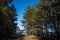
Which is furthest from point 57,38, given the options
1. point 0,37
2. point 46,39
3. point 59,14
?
point 0,37

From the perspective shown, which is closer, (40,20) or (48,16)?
(48,16)

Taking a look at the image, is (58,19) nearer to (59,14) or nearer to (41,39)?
(59,14)

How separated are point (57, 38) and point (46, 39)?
269cm

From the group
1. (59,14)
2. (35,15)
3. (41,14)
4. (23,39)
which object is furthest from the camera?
(35,15)

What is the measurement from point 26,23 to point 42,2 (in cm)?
3558

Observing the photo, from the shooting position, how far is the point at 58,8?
41.7m

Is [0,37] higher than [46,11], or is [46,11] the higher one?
[46,11]

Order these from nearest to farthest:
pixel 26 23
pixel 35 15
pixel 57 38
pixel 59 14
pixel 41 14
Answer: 1. pixel 57 38
2. pixel 59 14
3. pixel 41 14
4. pixel 35 15
5. pixel 26 23

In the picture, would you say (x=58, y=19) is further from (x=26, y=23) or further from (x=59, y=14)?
(x=26, y=23)

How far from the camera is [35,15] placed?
56344 millimetres

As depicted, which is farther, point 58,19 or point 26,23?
point 26,23

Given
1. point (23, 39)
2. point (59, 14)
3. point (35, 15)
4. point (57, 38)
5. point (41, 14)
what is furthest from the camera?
point (35, 15)

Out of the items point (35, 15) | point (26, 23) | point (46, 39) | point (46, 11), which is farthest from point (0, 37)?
point (26, 23)

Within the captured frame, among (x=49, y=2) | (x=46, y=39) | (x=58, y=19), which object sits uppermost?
(x=49, y=2)
